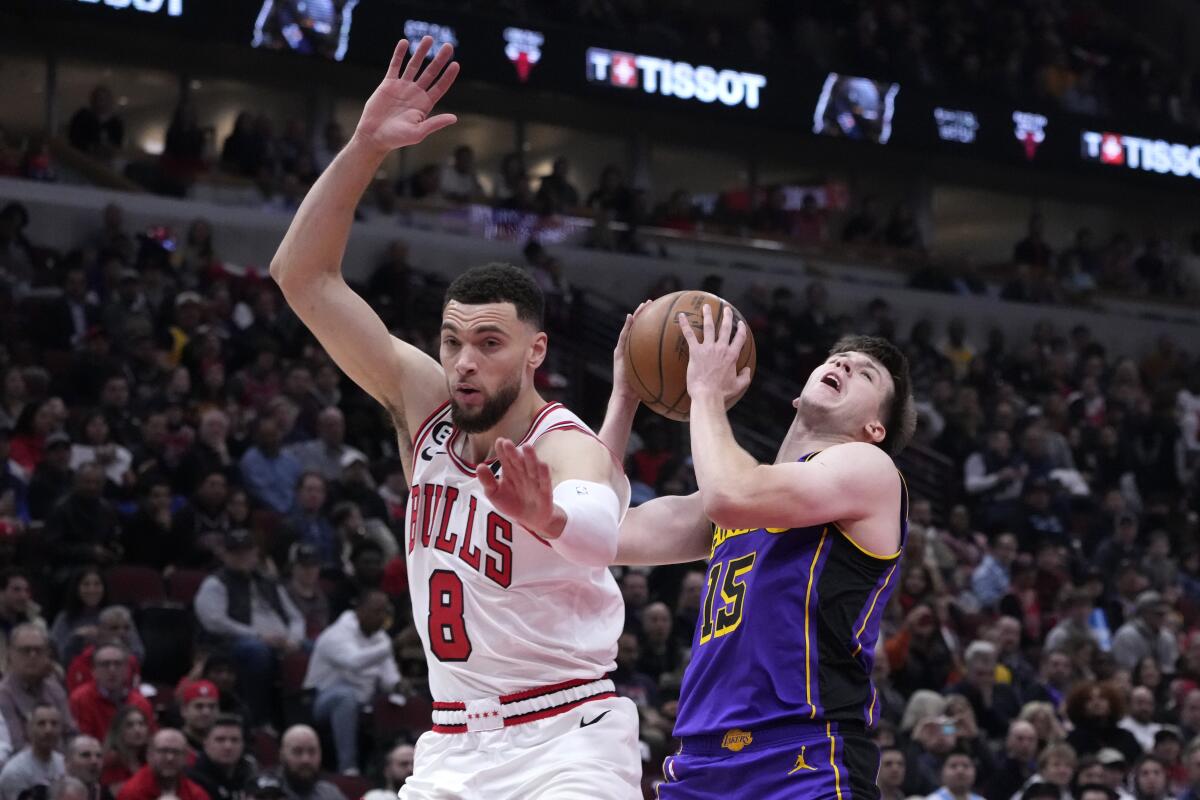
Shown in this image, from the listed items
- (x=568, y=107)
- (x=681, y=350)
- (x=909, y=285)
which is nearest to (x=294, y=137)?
(x=568, y=107)

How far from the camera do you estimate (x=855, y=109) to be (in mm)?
21938

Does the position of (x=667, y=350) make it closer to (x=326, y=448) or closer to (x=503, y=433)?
(x=503, y=433)

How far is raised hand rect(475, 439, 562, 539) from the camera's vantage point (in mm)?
4250

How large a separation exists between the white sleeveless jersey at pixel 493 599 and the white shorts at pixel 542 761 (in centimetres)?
12

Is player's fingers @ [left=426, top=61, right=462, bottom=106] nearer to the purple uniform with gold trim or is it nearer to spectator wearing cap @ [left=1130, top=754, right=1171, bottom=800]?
the purple uniform with gold trim

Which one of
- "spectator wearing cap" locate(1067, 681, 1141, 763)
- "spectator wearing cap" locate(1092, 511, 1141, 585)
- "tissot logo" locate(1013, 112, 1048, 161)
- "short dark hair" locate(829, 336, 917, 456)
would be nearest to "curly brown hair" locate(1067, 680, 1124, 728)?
"spectator wearing cap" locate(1067, 681, 1141, 763)

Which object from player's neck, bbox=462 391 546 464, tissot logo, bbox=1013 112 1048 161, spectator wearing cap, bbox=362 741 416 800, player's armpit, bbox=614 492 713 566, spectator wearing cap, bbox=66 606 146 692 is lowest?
spectator wearing cap, bbox=362 741 416 800

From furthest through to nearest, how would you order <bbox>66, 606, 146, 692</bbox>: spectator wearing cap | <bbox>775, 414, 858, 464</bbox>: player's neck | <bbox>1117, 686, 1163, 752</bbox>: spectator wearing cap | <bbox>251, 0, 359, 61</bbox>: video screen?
<bbox>251, 0, 359, 61</bbox>: video screen
<bbox>1117, 686, 1163, 752</bbox>: spectator wearing cap
<bbox>66, 606, 146, 692</bbox>: spectator wearing cap
<bbox>775, 414, 858, 464</bbox>: player's neck

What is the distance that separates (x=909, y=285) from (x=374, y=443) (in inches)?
412

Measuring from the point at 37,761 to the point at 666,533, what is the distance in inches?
193

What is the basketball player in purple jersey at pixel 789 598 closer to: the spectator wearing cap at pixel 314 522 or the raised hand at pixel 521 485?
the raised hand at pixel 521 485

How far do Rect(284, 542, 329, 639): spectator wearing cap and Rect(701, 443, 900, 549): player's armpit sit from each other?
680cm

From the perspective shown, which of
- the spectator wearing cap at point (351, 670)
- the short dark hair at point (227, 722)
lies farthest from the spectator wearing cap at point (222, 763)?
the spectator wearing cap at point (351, 670)

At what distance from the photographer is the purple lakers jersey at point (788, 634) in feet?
15.8
